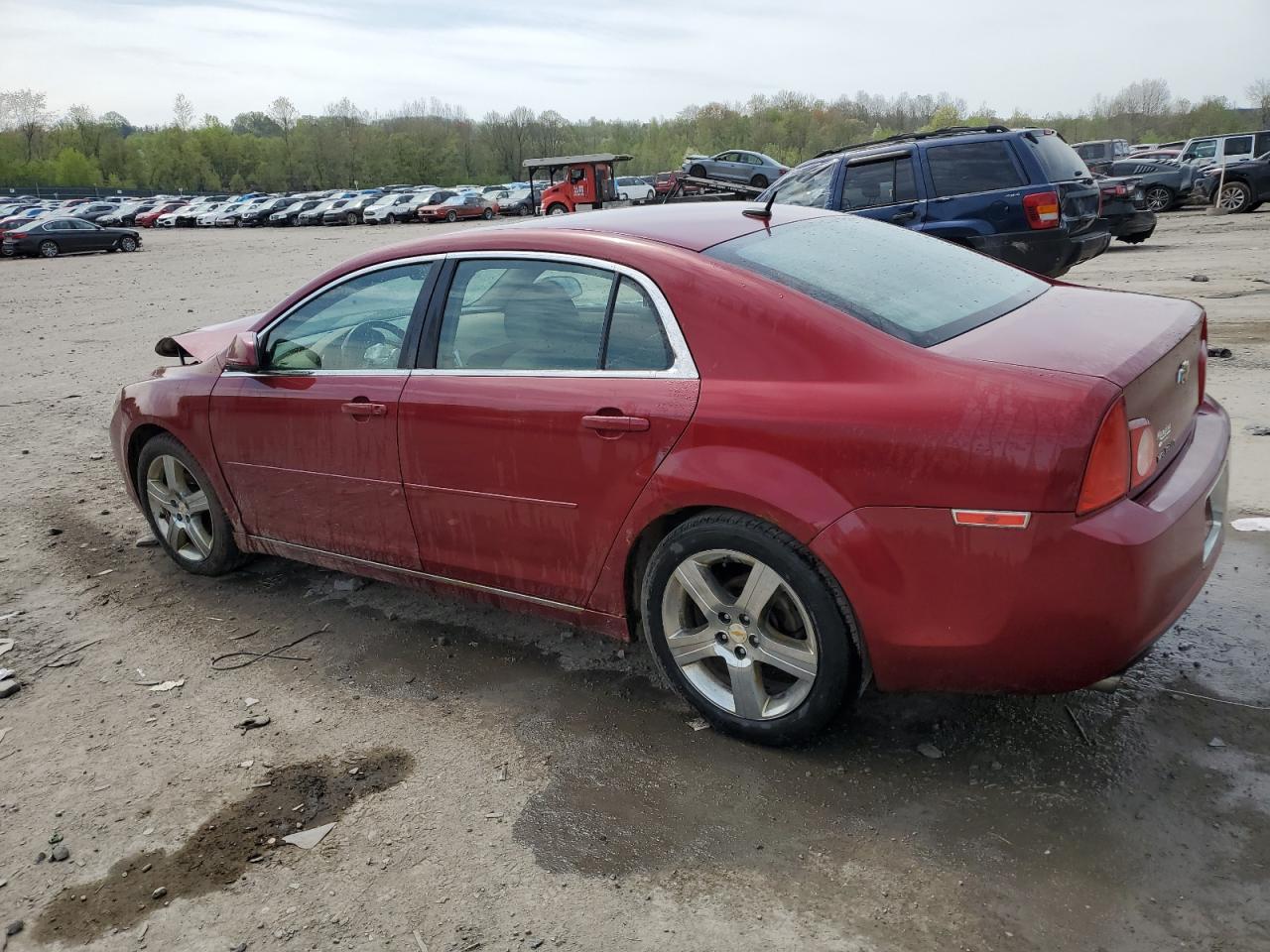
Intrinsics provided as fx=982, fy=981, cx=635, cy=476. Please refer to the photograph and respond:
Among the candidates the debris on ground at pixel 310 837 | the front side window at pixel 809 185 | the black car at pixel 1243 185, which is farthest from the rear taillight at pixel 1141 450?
the black car at pixel 1243 185

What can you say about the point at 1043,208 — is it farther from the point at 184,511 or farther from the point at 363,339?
the point at 184,511

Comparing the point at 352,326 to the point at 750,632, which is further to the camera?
the point at 352,326

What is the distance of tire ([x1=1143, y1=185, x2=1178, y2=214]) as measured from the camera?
2491 cm

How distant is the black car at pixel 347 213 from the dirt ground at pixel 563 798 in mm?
52835

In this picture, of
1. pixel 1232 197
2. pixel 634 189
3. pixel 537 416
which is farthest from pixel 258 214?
pixel 537 416

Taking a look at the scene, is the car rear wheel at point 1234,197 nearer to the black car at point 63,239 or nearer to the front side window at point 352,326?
the front side window at point 352,326

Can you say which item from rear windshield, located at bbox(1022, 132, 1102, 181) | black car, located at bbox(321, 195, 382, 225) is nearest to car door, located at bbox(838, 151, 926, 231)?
rear windshield, located at bbox(1022, 132, 1102, 181)

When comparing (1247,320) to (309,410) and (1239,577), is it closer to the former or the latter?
(1239,577)

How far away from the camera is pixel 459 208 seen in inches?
1943

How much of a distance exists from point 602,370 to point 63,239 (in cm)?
3995

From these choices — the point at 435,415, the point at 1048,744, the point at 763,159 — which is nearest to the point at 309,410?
the point at 435,415

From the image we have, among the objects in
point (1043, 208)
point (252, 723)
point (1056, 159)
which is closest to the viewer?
point (252, 723)

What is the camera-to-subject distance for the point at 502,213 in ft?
170

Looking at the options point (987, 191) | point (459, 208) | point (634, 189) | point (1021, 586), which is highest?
point (634, 189)
